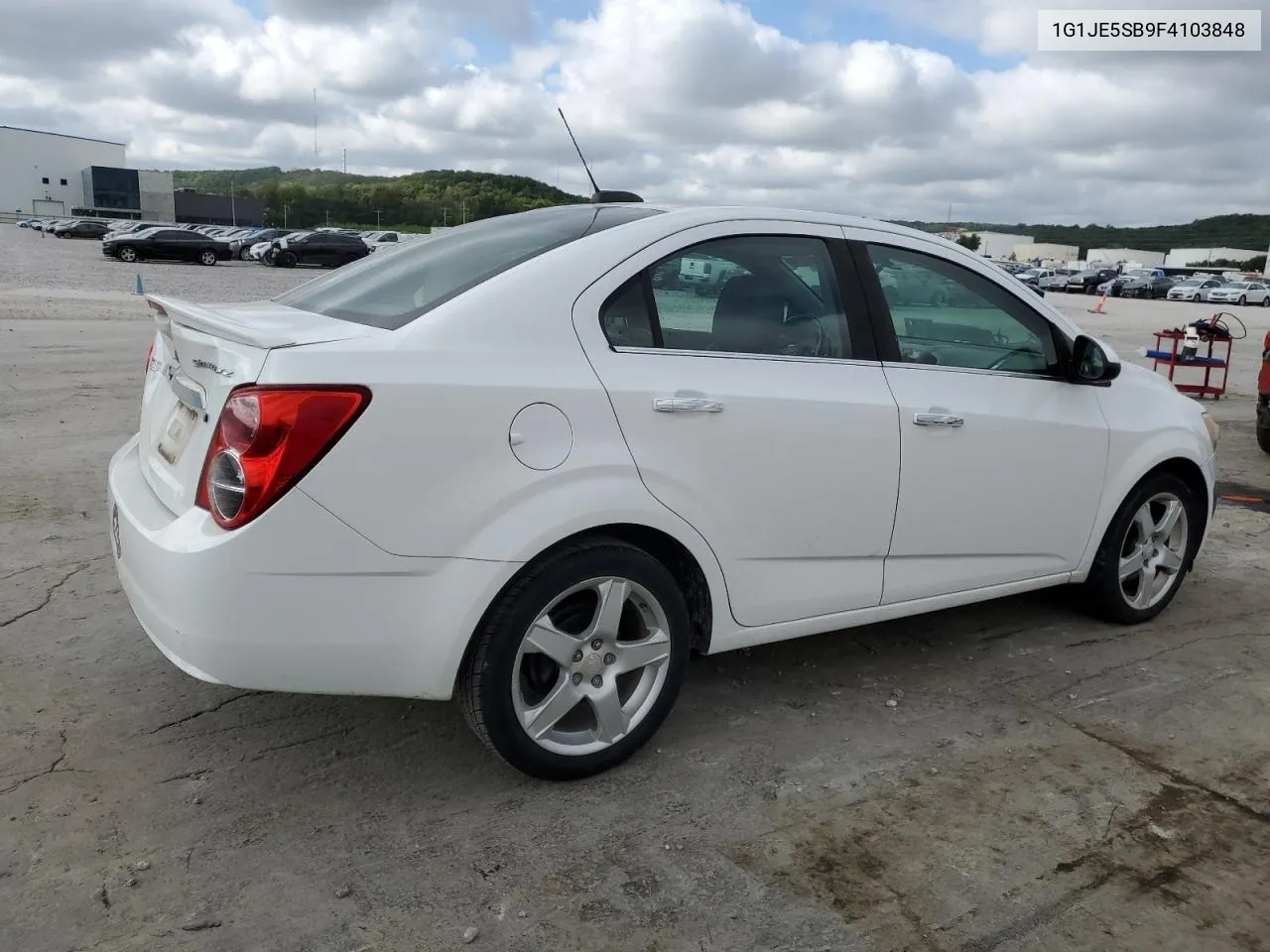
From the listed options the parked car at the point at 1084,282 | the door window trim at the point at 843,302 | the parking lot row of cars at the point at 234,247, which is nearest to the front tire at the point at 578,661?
the door window trim at the point at 843,302

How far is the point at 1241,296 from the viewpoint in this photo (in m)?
48.2

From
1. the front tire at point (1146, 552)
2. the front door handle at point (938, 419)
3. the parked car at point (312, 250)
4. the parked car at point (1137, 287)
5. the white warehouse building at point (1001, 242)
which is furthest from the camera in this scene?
the white warehouse building at point (1001, 242)

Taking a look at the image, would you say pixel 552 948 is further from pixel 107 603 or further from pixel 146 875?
pixel 107 603

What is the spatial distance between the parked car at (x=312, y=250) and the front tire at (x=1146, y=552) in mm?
39216

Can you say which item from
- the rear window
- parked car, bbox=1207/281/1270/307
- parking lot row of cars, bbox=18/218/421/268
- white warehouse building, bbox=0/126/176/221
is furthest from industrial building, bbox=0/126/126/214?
the rear window

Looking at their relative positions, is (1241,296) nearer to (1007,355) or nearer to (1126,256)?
(1007,355)

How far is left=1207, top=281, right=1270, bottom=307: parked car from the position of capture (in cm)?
4812

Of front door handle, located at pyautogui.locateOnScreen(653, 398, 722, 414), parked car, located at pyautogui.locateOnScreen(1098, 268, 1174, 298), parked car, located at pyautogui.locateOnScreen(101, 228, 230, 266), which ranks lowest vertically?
front door handle, located at pyautogui.locateOnScreen(653, 398, 722, 414)

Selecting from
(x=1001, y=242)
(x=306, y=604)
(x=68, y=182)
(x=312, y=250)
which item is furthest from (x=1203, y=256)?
(x=306, y=604)

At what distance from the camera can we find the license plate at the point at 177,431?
285 cm

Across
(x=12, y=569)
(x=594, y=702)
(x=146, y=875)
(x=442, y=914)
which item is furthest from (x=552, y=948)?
(x=12, y=569)

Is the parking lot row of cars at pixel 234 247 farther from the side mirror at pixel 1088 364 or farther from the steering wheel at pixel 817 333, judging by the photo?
the steering wheel at pixel 817 333

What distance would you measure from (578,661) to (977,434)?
170 cm

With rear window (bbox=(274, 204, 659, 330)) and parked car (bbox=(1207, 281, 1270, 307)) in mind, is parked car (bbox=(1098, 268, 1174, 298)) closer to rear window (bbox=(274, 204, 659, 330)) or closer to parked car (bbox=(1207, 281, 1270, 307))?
parked car (bbox=(1207, 281, 1270, 307))
